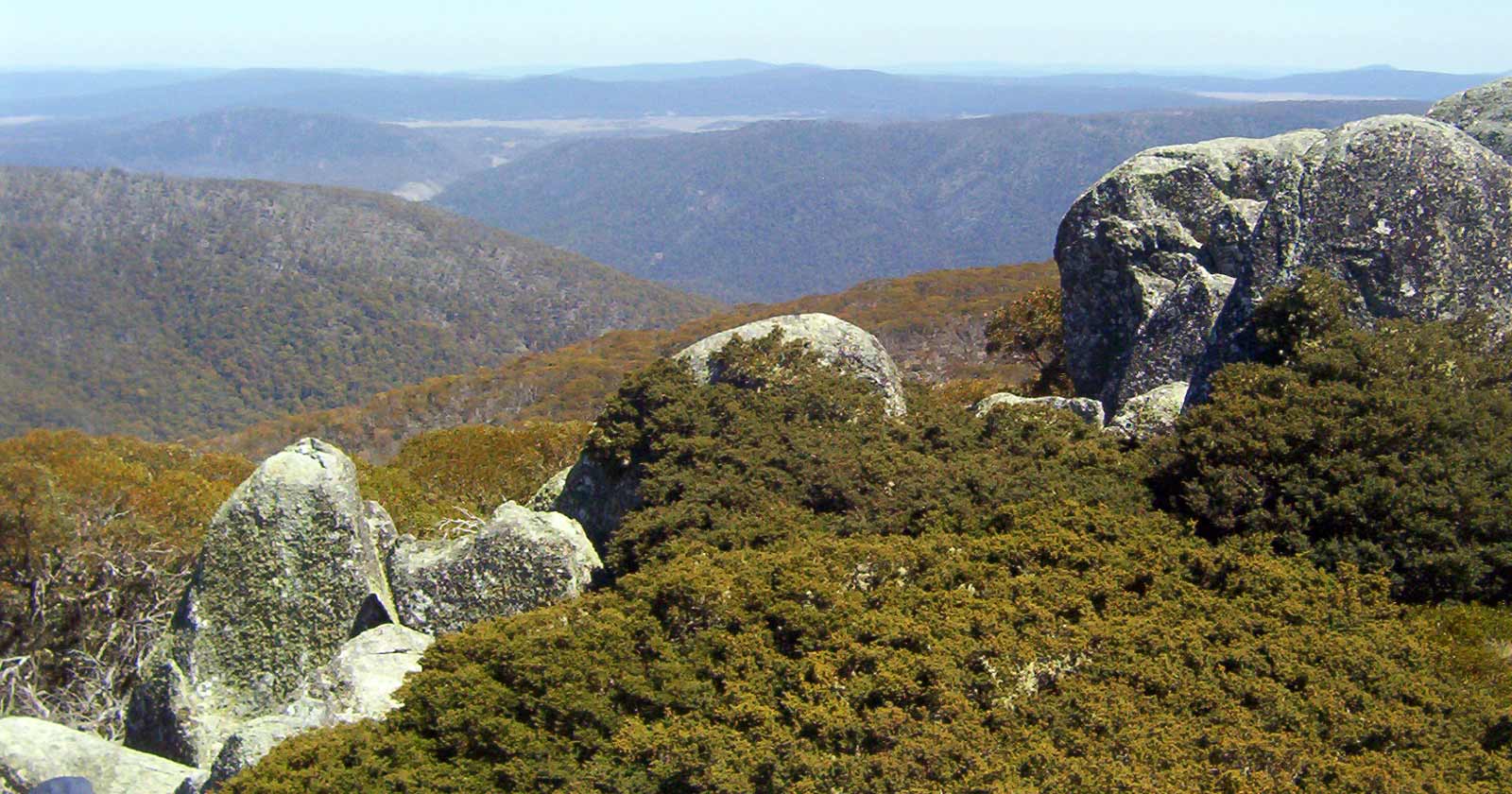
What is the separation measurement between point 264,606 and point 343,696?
1.93 metres

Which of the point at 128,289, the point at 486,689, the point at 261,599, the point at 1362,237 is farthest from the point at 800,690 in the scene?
the point at 128,289

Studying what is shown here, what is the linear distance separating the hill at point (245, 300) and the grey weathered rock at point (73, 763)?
9880 cm

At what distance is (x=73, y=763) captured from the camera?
8367 millimetres

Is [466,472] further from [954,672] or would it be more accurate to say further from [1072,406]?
[954,672]

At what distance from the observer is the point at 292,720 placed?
26.7 ft

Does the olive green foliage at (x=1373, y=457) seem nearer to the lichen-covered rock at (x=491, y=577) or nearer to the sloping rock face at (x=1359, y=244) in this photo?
the sloping rock face at (x=1359, y=244)

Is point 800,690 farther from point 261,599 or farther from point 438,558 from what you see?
point 261,599

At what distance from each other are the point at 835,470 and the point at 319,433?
47857mm

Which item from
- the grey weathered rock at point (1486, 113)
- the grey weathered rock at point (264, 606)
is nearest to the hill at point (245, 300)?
the grey weathered rock at point (264, 606)

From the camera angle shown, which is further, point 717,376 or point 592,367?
point 592,367

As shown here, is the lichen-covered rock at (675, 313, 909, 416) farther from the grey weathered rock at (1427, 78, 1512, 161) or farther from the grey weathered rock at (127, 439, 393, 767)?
the grey weathered rock at (1427, 78, 1512, 161)

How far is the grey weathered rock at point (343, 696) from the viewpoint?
772 centimetres

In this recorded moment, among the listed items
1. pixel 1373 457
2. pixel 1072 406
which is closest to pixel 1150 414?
pixel 1072 406

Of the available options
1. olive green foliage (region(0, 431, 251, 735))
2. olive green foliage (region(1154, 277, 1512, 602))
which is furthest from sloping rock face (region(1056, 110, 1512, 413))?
olive green foliage (region(0, 431, 251, 735))
